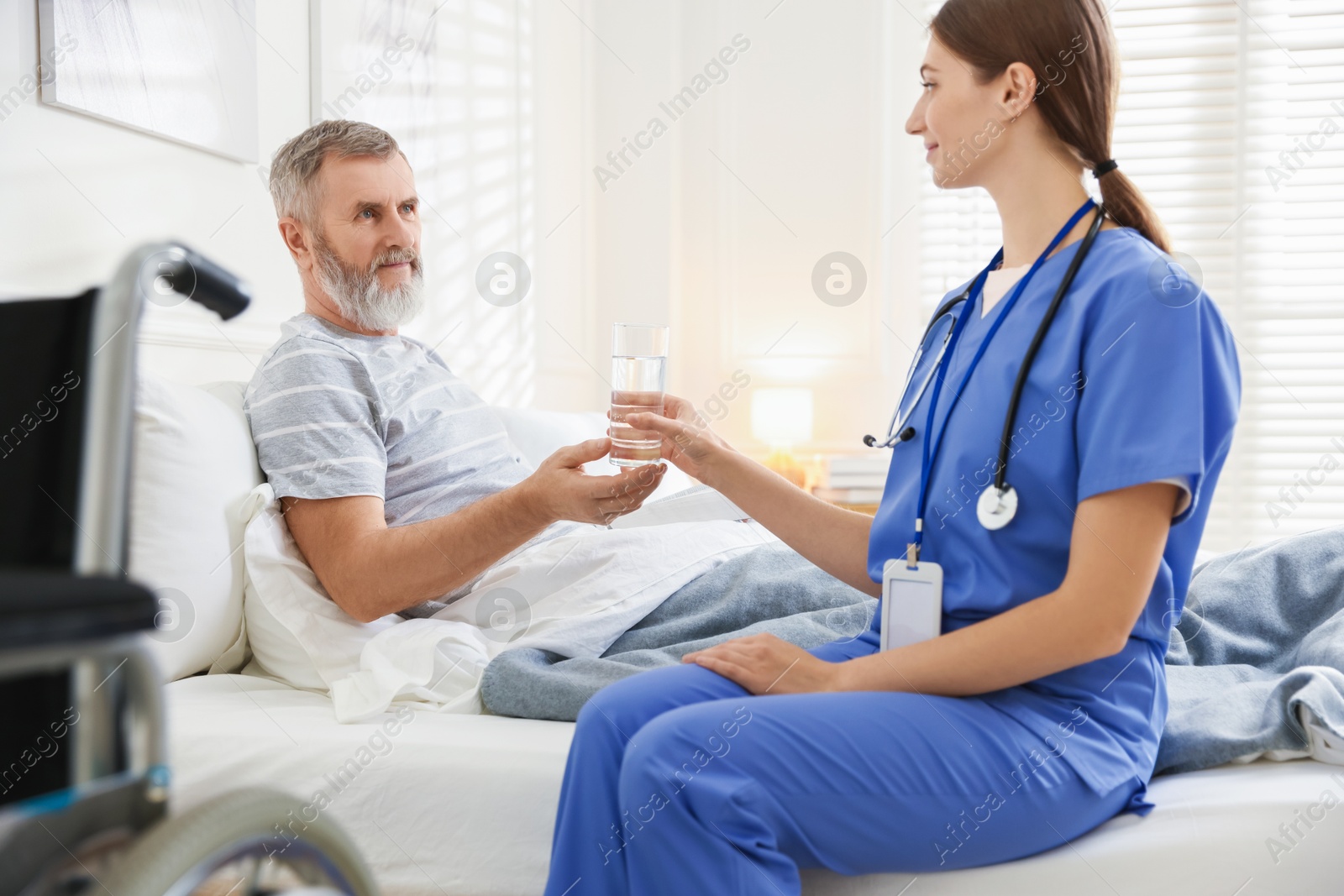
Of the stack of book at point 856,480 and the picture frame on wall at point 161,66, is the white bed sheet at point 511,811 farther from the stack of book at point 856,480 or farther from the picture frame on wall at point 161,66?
the stack of book at point 856,480

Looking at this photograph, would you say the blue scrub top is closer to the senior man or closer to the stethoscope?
the stethoscope

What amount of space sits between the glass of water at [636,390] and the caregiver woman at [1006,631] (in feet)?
0.97

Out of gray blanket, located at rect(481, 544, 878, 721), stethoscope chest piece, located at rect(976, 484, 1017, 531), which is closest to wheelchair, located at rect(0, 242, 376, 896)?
gray blanket, located at rect(481, 544, 878, 721)

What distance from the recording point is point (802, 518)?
1364 mm

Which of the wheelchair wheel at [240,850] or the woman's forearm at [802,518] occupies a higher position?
the woman's forearm at [802,518]

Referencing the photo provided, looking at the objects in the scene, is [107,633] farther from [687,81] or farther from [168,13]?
[687,81]

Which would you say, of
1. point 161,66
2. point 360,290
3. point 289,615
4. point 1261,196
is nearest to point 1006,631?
point 289,615

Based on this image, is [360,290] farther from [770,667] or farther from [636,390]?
[770,667]

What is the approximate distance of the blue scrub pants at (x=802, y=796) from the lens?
2.95 feet

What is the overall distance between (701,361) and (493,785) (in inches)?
127

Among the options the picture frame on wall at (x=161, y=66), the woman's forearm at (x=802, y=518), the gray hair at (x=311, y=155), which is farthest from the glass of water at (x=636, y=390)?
the picture frame on wall at (x=161, y=66)

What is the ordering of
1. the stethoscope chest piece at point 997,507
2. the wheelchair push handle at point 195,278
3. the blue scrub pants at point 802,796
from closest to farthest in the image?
the wheelchair push handle at point 195,278 → the blue scrub pants at point 802,796 → the stethoscope chest piece at point 997,507

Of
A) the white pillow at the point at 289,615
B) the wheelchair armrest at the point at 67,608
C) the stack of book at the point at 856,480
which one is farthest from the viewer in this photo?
the stack of book at the point at 856,480

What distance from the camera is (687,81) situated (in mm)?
4203
